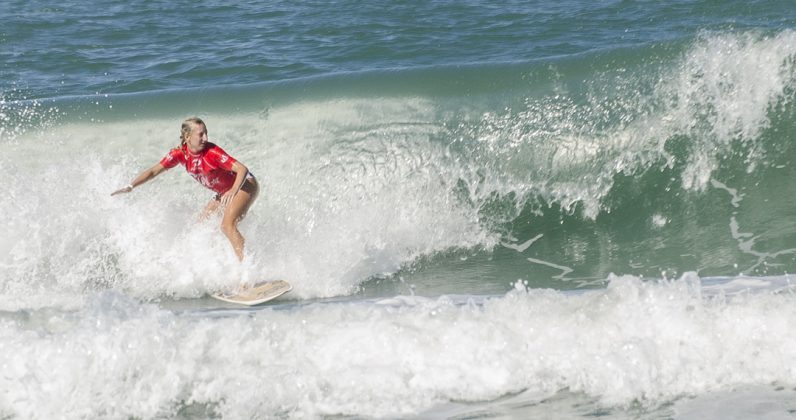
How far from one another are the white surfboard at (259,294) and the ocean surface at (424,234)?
0.12 metres

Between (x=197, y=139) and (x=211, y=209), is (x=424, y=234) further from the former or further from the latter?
(x=197, y=139)

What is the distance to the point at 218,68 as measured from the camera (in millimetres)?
12383

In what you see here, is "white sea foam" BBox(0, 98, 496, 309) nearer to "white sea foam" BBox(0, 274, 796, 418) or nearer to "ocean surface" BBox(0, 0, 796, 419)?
"ocean surface" BBox(0, 0, 796, 419)

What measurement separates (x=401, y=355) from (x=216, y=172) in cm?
260

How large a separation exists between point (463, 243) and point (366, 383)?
3.29m

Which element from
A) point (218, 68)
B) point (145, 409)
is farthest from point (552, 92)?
point (145, 409)

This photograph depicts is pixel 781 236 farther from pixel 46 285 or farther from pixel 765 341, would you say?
pixel 46 285

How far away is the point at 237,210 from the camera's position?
7.43 m

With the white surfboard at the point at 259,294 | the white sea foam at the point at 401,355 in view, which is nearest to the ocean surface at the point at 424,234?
the white sea foam at the point at 401,355

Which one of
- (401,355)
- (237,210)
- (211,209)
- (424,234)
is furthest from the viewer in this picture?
(424,234)

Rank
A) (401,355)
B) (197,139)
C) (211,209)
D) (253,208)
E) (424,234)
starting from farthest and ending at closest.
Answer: (253,208), (424,234), (211,209), (197,139), (401,355)

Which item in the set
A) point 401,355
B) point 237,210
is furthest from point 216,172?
point 401,355

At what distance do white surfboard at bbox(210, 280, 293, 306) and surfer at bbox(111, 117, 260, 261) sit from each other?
12.0 inches

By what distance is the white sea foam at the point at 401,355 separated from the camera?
5156 mm
